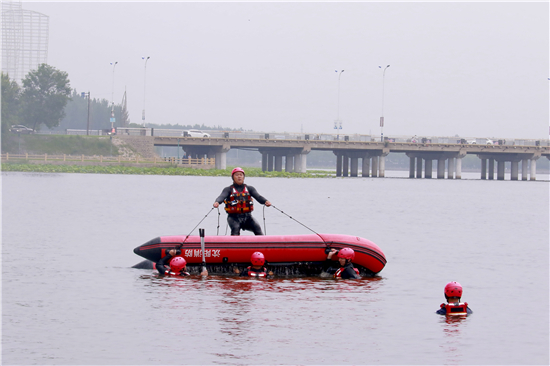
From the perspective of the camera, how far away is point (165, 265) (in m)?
18.5

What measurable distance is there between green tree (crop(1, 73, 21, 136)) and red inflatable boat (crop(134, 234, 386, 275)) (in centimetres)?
9838

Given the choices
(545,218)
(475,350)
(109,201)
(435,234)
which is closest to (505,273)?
(475,350)

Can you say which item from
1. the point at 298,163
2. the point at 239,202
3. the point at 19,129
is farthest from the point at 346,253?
the point at 19,129

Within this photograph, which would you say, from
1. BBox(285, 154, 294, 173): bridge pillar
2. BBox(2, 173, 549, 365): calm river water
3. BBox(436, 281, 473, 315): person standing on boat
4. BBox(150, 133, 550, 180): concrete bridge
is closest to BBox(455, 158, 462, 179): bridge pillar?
BBox(150, 133, 550, 180): concrete bridge

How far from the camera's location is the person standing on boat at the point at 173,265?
18.0 m

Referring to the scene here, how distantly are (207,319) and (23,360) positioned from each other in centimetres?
360

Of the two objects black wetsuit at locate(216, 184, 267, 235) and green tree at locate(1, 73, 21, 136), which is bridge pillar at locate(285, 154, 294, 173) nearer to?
green tree at locate(1, 73, 21, 136)

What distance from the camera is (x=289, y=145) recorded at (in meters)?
112

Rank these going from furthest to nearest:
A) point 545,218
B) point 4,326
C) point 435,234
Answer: point 545,218 < point 435,234 < point 4,326

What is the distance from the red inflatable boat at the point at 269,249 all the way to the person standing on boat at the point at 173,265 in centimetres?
15

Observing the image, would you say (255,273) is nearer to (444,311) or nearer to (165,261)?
(165,261)

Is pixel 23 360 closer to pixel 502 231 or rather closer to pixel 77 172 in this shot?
pixel 502 231

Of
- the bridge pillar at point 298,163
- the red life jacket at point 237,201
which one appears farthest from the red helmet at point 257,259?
the bridge pillar at point 298,163

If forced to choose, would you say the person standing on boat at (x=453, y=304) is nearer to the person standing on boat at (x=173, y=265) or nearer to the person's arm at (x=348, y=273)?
the person's arm at (x=348, y=273)
